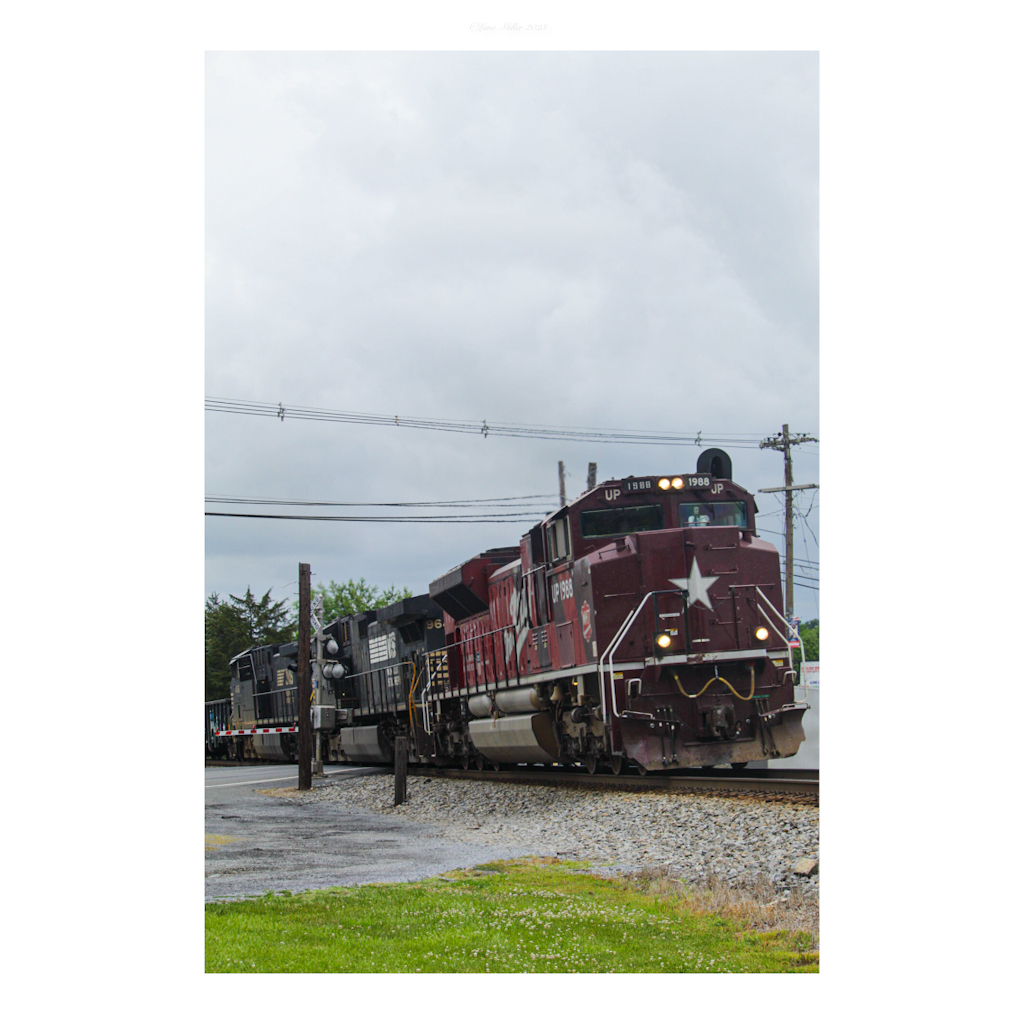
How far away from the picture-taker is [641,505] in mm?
11172

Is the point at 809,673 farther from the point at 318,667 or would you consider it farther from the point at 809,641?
the point at 318,667

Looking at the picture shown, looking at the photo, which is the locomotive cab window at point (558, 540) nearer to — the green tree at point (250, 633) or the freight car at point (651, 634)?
the freight car at point (651, 634)

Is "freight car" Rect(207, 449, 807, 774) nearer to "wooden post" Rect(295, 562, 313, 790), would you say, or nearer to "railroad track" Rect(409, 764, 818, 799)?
"railroad track" Rect(409, 764, 818, 799)

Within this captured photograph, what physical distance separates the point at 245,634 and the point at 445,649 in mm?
4559

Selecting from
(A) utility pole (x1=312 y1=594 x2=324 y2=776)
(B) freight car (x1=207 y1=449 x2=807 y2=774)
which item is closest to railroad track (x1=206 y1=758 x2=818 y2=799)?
(B) freight car (x1=207 y1=449 x2=807 y2=774)

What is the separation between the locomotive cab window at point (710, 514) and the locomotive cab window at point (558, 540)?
133 cm

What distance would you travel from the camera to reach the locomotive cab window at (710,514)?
11.0 meters

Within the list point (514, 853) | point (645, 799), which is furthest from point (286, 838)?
point (645, 799)

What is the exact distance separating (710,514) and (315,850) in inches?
213

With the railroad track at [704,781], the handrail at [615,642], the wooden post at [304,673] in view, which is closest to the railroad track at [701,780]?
the railroad track at [704,781]

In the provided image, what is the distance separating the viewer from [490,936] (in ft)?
15.0

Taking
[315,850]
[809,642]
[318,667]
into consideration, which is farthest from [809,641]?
[318,667]
